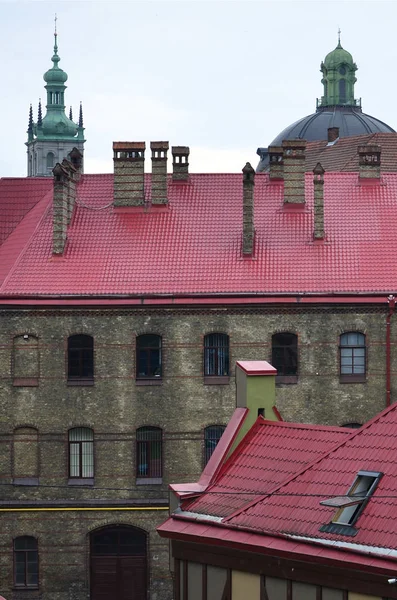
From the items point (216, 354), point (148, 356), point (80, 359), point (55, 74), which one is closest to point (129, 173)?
point (148, 356)

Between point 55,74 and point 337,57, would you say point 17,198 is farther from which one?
point 55,74

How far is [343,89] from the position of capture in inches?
4958

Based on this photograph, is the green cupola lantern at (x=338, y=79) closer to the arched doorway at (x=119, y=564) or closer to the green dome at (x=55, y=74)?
the green dome at (x=55, y=74)

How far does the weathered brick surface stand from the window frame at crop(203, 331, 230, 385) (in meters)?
0.18

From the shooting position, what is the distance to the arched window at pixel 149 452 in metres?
54.8

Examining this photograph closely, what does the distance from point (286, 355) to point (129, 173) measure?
30.1 ft

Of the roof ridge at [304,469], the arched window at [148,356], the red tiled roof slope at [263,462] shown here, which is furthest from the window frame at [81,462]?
the roof ridge at [304,469]

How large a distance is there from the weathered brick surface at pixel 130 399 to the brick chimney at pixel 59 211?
3.08 meters

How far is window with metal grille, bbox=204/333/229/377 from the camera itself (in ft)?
180

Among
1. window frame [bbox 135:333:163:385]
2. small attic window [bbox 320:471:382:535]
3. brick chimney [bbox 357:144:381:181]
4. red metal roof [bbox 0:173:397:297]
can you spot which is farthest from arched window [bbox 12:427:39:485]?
small attic window [bbox 320:471:382:535]

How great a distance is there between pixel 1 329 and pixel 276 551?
83.3 feet

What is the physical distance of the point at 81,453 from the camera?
2154 inches

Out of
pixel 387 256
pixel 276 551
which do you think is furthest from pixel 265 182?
pixel 276 551

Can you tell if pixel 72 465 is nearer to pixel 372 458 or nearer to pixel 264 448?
pixel 264 448
